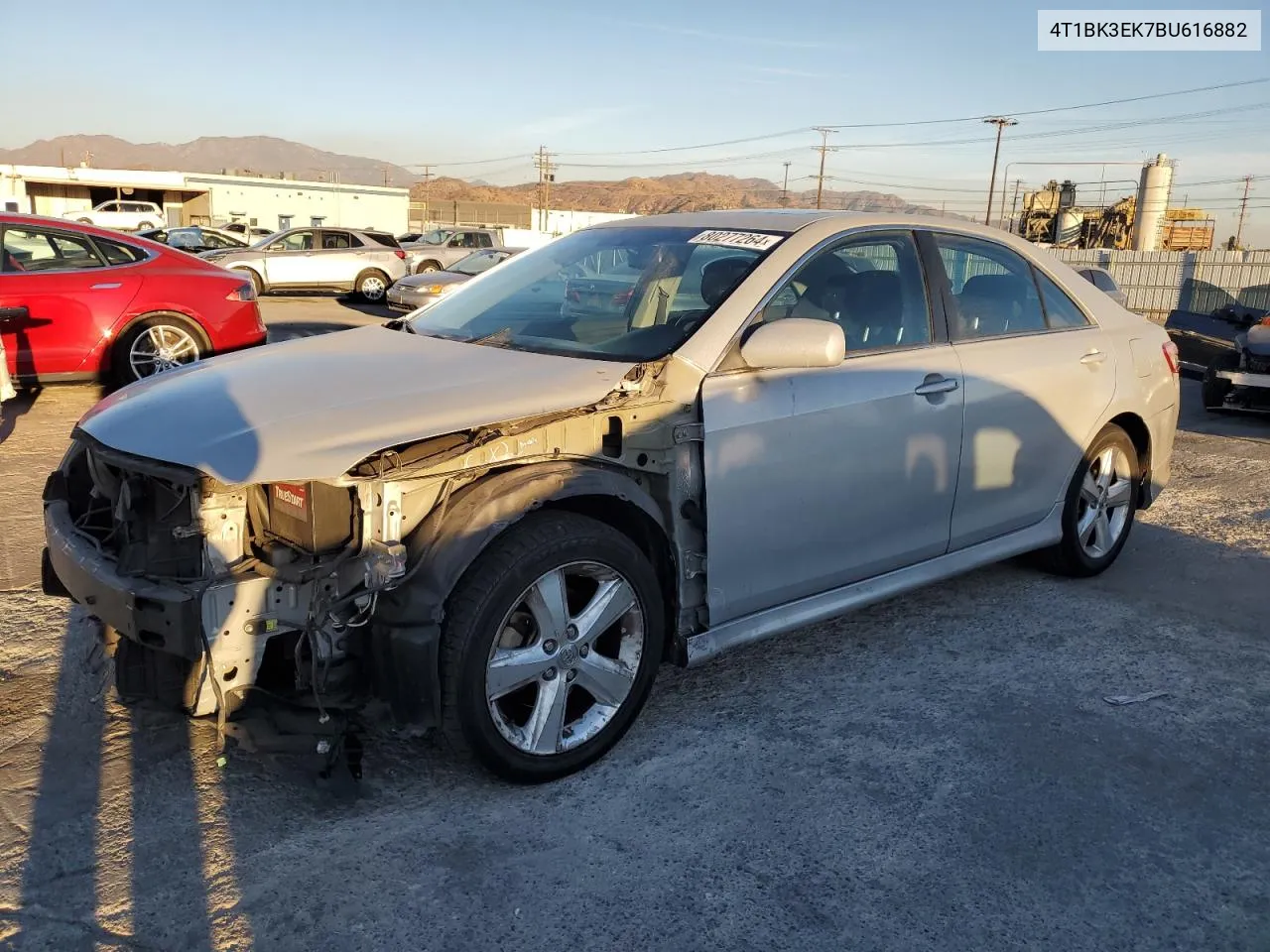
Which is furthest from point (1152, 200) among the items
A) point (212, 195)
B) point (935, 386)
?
point (212, 195)

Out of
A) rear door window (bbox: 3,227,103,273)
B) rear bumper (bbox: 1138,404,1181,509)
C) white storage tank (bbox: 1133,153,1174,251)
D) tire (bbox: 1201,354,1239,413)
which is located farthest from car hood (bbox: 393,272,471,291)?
white storage tank (bbox: 1133,153,1174,251)

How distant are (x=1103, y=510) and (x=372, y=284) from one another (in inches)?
692

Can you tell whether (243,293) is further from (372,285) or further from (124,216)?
(124,216)

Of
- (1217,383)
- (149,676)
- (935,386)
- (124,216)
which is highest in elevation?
(124,216)

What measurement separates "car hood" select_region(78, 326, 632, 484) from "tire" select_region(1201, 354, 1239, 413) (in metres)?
8.67

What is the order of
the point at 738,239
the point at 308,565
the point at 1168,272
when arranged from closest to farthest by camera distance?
the point at 308,565, the point at 738,239, the point at 1168,272

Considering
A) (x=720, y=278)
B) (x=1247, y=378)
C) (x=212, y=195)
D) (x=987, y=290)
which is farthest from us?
(x=212, y=195)

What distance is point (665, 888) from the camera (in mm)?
2643

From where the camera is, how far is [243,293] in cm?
871

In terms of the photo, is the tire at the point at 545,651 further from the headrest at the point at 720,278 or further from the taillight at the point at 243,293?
the taillight at the point at 243,293

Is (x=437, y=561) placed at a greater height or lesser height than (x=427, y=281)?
lesser

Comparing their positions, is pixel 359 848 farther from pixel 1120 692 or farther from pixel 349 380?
pixel 1120 692

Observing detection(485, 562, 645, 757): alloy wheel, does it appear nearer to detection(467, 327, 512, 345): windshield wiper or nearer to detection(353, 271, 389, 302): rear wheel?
detection(467, 327, 512, 345): windshield wiper

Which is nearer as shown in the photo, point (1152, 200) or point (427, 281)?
point (427, 281)
